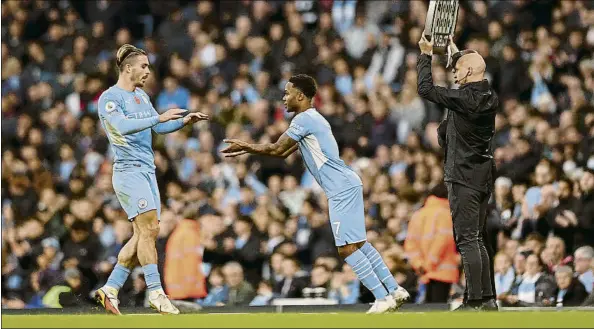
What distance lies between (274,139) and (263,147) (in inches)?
326

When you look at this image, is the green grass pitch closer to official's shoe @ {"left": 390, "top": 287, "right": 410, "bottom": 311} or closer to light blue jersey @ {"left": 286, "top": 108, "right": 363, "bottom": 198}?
official's shoe @ {"left": 390, "top": 287, "right": 410, "bottom": 311}

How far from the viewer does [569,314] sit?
10492 mm

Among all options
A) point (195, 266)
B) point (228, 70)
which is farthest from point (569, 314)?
point (228, 70)

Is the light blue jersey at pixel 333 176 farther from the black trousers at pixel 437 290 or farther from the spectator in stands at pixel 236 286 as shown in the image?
the spectator in stands at pixel 236 286

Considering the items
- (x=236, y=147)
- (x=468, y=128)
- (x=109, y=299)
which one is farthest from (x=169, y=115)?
(x=468, y=128)


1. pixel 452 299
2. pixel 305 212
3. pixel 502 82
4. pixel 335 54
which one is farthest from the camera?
pixel 335 54

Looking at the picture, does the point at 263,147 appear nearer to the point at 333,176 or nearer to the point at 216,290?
the point at 333,176

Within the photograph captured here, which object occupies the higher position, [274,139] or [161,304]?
[274,139]

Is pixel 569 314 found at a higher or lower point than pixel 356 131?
lower

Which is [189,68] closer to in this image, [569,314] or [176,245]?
[176,245]

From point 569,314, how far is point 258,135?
10554mm

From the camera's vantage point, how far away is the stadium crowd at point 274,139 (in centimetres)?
1606

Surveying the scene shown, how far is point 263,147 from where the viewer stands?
11820 mm

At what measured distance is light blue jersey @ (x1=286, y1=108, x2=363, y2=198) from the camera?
1195 centimetres
